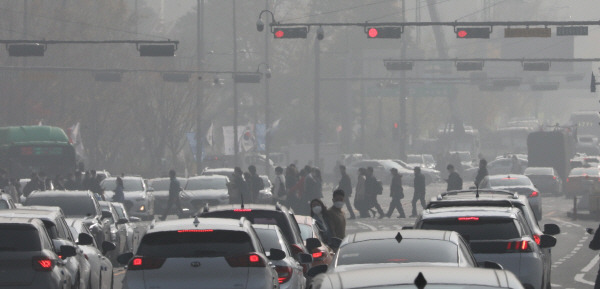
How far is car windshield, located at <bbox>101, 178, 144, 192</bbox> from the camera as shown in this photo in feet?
150

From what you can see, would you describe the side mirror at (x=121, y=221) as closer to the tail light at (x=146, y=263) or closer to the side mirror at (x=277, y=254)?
Result: the side mirror at (x=277, y=254)

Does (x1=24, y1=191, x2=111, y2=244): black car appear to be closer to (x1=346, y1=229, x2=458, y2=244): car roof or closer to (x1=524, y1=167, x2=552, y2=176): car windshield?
(x1=346, y1=229, x2=458, y2=244): car roof

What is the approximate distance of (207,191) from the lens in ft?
145

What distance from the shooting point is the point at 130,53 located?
249ft

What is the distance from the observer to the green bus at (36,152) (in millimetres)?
46938

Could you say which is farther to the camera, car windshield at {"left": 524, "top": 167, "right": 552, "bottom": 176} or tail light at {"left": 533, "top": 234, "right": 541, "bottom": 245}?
car windshield at {"left": 524, "top": 167, "right": 552, "bottom": 176}

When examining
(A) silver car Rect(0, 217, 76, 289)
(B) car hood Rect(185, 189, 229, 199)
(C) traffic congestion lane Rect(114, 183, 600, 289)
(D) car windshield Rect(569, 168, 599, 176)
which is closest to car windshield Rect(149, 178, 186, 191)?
(B) car hood Rect(185, 189, 229, 199)

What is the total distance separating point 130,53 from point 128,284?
2514 inches

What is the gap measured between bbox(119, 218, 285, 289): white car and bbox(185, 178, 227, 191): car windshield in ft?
104

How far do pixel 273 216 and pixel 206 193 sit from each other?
2718cm

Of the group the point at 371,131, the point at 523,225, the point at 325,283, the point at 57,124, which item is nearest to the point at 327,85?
the point at 371,131

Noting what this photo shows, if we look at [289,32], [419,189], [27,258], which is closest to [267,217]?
[27,258]

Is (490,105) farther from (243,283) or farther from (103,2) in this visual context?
(243,283)

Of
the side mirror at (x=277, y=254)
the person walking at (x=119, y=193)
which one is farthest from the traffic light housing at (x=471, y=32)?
the side mirror at (x=277, y=254)
